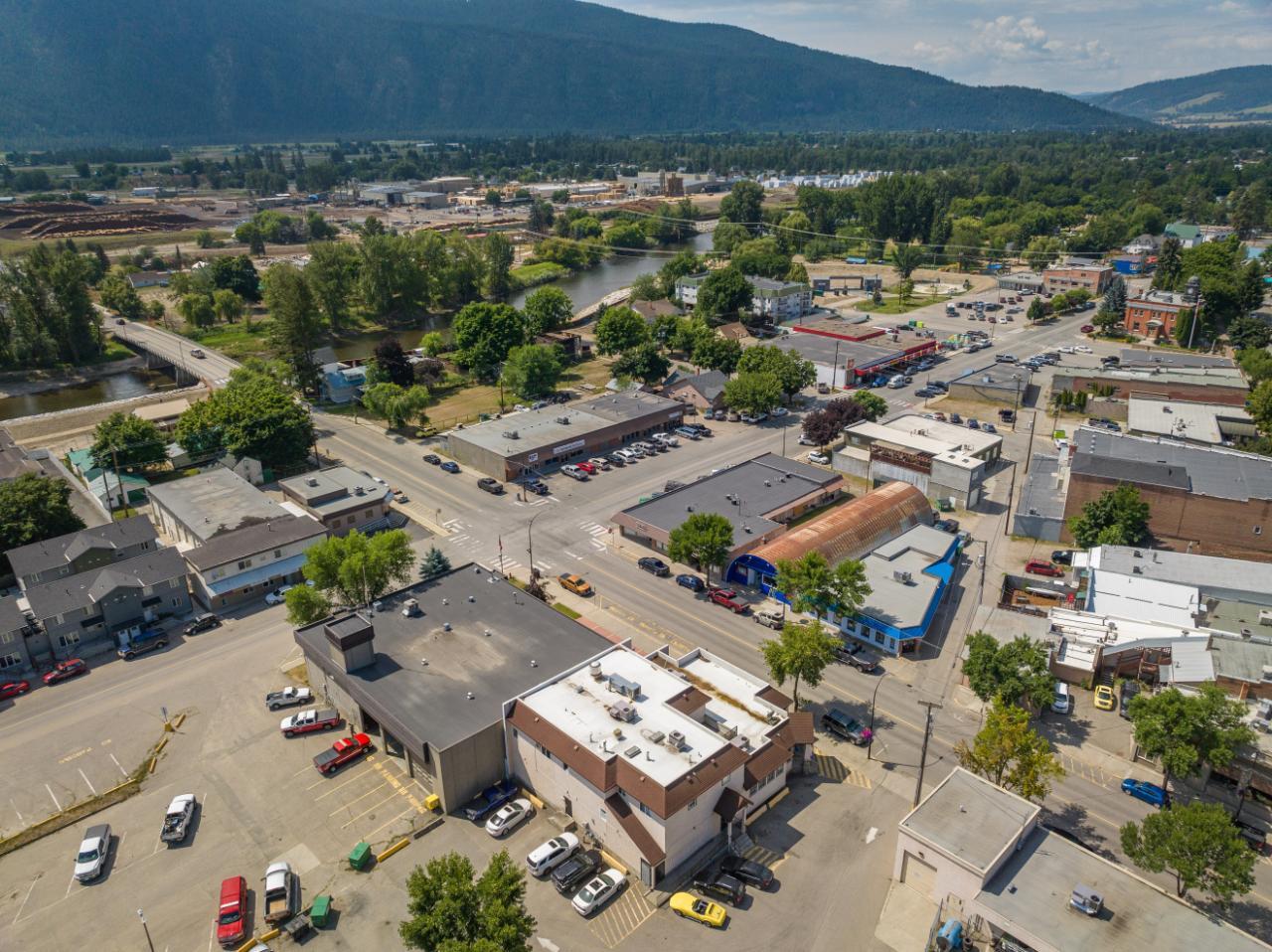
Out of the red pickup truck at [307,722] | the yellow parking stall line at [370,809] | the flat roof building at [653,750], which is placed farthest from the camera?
the red pickup truck at [307,722]

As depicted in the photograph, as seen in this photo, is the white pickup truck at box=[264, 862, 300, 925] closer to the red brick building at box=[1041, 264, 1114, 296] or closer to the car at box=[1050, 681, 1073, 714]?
the car at box=[1050, 681, 1073, 714]

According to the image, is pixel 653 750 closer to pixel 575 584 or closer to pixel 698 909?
pixel 698 909

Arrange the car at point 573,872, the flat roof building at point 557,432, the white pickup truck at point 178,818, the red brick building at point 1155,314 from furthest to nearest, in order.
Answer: the red brick building at point 1155,314 → the flat roof building at point 557,432 → the white pickup truck at point 178,818 → the car at point 573,872

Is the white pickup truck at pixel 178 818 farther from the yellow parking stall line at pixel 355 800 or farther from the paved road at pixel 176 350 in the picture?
the paved road at pixel 176 350

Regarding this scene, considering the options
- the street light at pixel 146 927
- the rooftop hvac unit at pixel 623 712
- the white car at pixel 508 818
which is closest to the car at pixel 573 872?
the white car at pixel 508 818

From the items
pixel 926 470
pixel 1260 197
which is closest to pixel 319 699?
pixel 926 470

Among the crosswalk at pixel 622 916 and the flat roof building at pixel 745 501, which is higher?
the flat roof building at pixel 745 501
